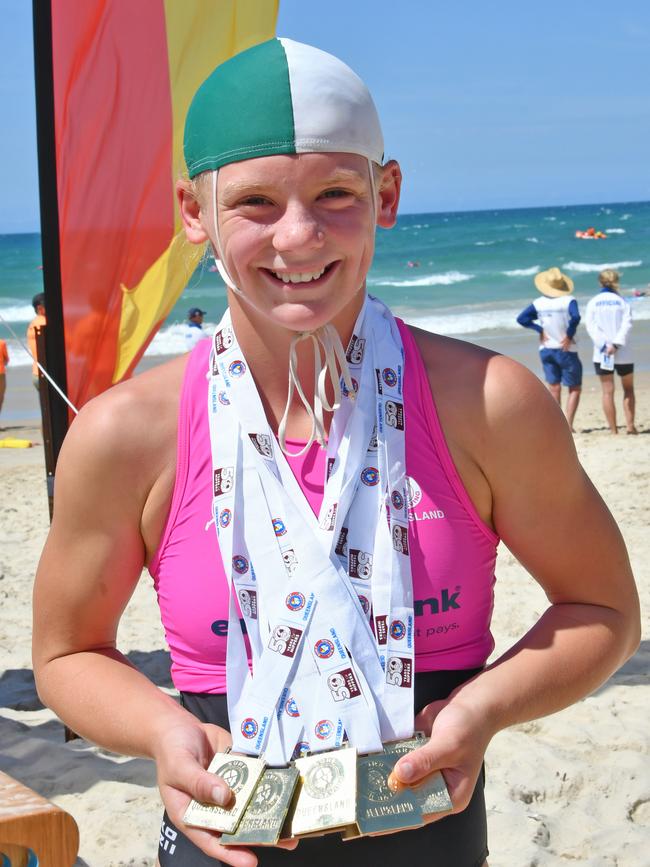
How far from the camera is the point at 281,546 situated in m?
1.48

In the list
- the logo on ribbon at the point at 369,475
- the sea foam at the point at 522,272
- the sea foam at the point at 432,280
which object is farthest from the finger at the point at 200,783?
the sea foam at the point at 522,272

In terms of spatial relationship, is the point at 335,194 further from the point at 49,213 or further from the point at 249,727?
the point at 49,213

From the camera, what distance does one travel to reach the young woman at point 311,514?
4.56 feet

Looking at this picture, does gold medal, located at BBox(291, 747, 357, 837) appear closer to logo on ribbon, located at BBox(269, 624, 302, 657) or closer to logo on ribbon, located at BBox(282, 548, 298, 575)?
logo on ribbon, located at BBox(269, 624, 302, 657)

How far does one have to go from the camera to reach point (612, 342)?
10.7m

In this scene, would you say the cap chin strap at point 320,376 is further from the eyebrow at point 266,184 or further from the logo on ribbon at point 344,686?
the logo on ribbon at point 344,686

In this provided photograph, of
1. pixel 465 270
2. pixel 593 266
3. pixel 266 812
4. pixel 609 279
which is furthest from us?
pixel 593 266

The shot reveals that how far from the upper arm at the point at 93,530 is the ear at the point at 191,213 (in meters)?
0.26

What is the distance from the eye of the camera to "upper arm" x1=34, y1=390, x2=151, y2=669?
58.6 inches

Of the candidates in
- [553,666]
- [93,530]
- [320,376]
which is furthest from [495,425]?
[93,530]

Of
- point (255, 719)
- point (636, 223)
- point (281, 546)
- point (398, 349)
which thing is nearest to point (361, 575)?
point (281, 546)

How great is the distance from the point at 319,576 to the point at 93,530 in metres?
0.35

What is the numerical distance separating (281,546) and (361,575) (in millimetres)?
125

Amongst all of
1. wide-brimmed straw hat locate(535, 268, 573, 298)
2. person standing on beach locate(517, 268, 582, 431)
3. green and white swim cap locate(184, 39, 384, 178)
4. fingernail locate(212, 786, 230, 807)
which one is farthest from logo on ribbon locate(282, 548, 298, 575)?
wide-brimmed straw hat locate(535, 268, 573, 298)
